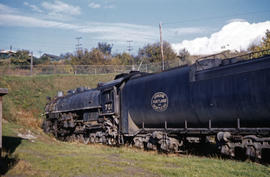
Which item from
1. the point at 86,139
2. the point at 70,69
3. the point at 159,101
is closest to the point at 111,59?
the point at 70,69

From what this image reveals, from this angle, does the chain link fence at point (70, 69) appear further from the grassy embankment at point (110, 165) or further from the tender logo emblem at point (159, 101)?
the grassy embankment at point (110, 165)

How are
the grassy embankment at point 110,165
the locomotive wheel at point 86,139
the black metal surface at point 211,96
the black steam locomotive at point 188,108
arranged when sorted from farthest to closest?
the locomotive wheel at point 86,139
the black steam locomotive at point 188,108
the black metal surface at point 211,96
the grassy embankment at point 110,165

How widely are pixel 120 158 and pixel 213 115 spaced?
4.54 m

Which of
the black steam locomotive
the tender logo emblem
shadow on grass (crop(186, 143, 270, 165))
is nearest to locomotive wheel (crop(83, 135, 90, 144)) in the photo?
the black steam locomotive

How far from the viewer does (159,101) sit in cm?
1508

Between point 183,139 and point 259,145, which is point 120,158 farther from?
point 259,145

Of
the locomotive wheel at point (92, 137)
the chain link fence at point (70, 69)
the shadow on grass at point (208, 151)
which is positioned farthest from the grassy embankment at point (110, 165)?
the chain link fence at point (70, 69)

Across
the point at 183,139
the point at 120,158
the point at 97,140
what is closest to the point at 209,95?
the point at 183,139

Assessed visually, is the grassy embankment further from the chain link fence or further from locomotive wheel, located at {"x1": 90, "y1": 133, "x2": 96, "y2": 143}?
the chain link fence

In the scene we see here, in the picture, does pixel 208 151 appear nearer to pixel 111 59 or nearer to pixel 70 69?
pixel 70 69

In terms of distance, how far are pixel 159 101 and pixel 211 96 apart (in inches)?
143

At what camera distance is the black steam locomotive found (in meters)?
10.5

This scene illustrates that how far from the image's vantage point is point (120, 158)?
13.2 meters

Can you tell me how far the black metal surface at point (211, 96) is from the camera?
34.0 feet
